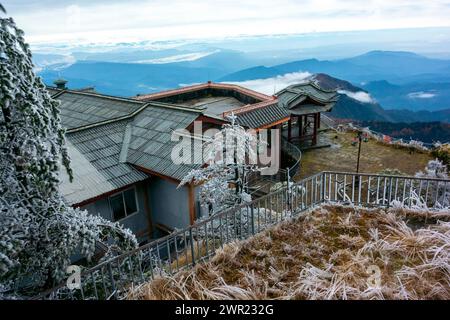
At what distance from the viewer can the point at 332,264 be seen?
4.77 metres

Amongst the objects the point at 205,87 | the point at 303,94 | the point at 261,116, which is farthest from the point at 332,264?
the point at 205,87

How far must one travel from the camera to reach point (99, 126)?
13.5m

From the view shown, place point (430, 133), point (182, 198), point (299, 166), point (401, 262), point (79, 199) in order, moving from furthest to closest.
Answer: point (430, 133) → point (299, 166) → point (182, 198) → point (79, 199) → point (401, 262)

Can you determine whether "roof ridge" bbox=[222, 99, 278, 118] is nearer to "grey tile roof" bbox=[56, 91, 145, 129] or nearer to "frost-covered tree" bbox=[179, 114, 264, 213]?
"grey tile roof" bbox=[56, 91, 145, 129]

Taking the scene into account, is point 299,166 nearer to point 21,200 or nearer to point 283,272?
point 283,272

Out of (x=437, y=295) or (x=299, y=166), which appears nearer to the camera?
(x=437, y=295)

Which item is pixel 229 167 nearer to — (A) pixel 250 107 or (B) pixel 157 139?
(B) pixel 157 139

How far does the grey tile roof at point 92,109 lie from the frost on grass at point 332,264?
36.9ft

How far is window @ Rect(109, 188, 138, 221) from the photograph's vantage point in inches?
472

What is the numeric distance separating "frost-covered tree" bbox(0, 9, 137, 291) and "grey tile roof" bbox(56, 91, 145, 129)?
1006 centimetres

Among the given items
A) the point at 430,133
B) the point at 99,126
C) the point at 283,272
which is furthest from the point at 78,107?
the point at 430,133

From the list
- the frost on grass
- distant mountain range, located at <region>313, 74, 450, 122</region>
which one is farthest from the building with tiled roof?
distant mountain range, located at <region>313, 74, 450, 122</region>

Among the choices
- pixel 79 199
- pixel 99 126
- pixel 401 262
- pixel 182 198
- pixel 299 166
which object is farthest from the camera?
pixel 299 166
